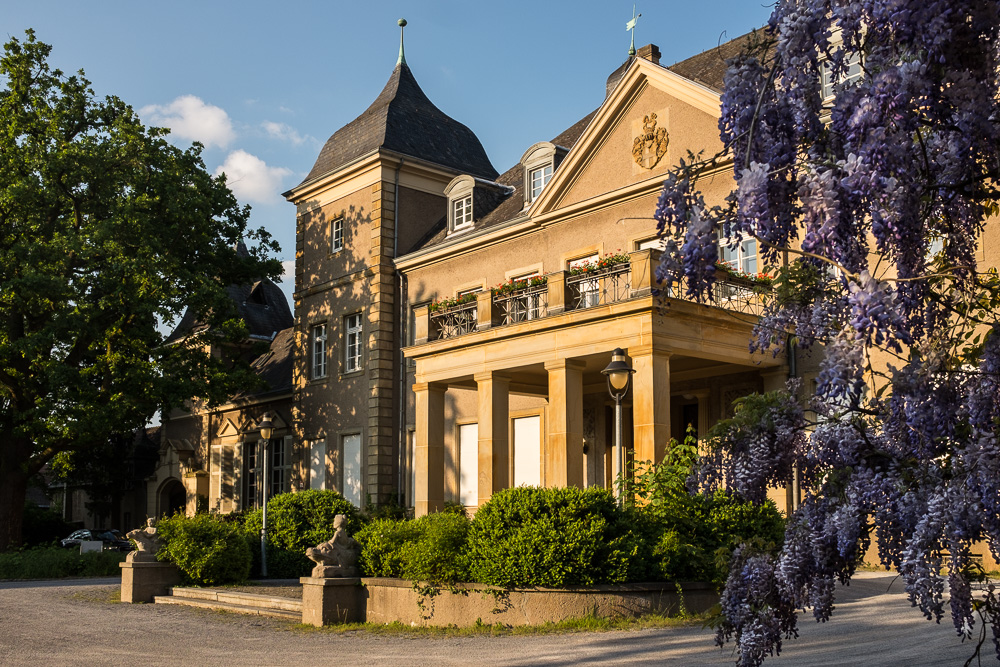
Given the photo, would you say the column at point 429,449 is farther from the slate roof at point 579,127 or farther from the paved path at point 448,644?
the paved path at point 448,644

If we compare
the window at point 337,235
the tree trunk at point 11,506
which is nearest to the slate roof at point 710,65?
the window at point 337,235

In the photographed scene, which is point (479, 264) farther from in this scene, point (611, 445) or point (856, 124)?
point (856, 124)

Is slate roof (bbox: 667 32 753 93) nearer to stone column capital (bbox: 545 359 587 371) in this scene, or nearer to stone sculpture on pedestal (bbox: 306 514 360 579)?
stone column capital (bbox: 545 359 587 371)

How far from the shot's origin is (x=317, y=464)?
2983cm

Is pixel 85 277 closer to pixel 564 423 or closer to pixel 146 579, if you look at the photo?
pixel 146 579

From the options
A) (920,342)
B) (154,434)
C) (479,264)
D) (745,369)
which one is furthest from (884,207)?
(154,434)

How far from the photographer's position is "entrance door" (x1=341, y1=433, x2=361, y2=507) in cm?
2816

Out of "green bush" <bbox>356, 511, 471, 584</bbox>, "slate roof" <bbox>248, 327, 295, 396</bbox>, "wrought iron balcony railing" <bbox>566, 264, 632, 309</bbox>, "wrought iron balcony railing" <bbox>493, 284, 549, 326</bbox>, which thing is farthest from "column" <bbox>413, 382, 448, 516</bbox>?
"slate roof" <bbox>248, 327, 295, 396</bbox>

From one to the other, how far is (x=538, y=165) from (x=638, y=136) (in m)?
4.15

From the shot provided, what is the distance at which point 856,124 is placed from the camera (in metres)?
4.40

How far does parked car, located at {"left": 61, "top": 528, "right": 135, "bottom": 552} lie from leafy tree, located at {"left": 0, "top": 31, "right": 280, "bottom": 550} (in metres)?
6.58

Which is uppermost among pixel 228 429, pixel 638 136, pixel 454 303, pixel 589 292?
pixel 638 136

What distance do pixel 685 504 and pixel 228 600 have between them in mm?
7152

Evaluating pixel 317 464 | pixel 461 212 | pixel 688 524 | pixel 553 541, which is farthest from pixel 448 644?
pixel 317 464
